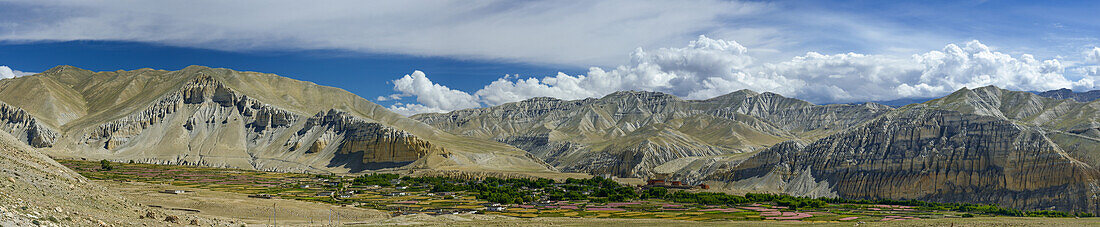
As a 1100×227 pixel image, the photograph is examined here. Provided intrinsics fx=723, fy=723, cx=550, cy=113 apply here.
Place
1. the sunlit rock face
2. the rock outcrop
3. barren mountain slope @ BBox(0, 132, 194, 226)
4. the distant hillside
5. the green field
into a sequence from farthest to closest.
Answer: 1. the distant hillside
2. the rock outcrop
3. the sunlit rock face
4. the green field
5. barren mountain slope @ BBox(0, 132, 194, 226)

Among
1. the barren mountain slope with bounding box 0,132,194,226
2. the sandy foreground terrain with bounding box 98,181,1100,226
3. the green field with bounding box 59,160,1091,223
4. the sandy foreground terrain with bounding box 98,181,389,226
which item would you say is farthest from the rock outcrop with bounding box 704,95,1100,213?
the barren mountain slope with bounding box 0,132,194,226

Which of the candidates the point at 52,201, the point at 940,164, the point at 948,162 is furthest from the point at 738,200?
the point at 52,201

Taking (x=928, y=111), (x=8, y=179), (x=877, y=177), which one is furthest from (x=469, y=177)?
(x=8, y=179)

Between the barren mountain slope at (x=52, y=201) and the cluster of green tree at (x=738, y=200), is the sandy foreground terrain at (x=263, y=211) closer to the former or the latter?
the barren mountain slope at (x=52, y=201)

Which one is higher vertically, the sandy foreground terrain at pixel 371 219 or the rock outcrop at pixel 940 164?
the rock outcrop at pixel 940 164

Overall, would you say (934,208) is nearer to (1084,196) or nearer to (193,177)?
(1084,196)

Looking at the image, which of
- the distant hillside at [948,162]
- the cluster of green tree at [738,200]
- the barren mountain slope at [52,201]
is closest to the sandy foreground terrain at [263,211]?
the barren mountain slope at [52,201]

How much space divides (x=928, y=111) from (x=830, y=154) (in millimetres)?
22995

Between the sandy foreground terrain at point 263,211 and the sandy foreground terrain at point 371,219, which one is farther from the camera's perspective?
the sandy foreground terrain at point 263,211

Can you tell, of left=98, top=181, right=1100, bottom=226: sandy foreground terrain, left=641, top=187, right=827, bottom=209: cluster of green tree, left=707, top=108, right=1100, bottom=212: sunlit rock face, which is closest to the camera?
left=98, top=181, right=1100, bottom=226: sandy foreground terrain

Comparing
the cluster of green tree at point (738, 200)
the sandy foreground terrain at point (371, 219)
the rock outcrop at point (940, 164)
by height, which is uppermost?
the rock outcrop at point (940, 164)

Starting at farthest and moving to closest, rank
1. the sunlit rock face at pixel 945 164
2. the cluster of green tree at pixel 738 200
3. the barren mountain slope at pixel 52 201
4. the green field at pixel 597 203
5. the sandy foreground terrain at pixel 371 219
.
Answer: the sunlit rock face at pixel 945 164 < the cluster of green tree at pixel 738 200 < the green field at pixel 597 203 < the sandy foreground terrain at pixel 371 219 < the barren mountain slope at pixel 52 201

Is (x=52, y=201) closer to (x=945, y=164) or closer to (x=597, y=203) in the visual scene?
(x=597, y=203)

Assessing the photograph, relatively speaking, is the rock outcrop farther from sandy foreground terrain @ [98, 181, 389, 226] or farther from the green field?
sandy foreground terrain @ [98, 181, 389, 226]
